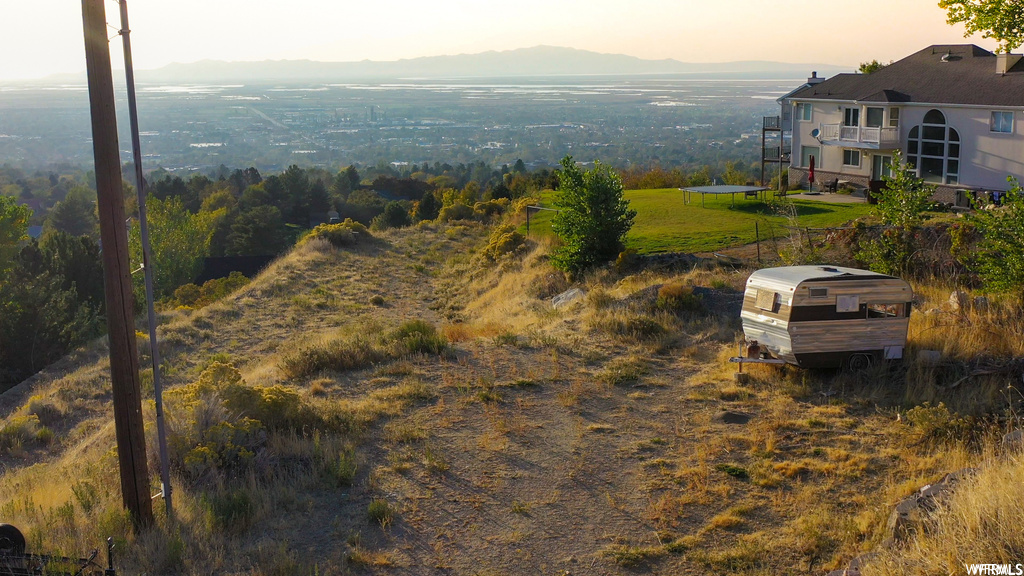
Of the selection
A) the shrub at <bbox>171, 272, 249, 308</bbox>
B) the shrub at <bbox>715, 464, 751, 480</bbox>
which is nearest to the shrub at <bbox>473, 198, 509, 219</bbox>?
the shrub at <bbox>171, 272, 249, 308</bbox>

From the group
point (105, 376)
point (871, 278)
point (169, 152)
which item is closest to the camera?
point (871, 278)

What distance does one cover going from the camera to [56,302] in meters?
35.2

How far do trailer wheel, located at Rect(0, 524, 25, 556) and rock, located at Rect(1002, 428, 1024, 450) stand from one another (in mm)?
8624

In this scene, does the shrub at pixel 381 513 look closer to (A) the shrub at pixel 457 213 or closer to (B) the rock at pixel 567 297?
(B) the rock at pixel 567 297

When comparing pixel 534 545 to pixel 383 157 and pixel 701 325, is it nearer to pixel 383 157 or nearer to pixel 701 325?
pixel 701 325

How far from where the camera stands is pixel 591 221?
22.5 metres

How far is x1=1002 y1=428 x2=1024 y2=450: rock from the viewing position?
786 cm

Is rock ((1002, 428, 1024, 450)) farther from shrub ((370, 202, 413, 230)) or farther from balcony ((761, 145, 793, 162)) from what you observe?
shrub ((370, 202, 413, 230))

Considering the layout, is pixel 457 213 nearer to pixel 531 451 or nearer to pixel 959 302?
pixel 959 302

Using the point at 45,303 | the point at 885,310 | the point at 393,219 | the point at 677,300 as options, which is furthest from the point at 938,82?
the point at 45,303

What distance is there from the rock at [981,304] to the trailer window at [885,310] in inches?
111

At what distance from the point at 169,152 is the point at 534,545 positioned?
13079cm

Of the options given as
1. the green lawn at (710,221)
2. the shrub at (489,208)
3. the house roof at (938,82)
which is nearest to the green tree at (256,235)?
the shrub at (489,208)

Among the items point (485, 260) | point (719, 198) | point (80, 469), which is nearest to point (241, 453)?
point (80, 469)
